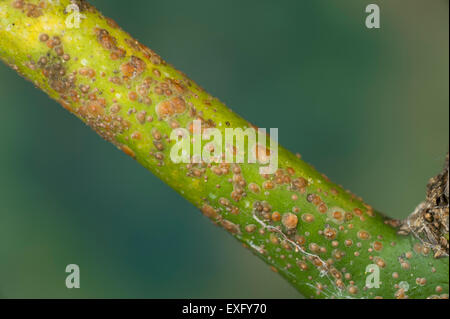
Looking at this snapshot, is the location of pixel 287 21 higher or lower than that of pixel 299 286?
higher

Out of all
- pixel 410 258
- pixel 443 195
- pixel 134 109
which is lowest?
pixel 410 258

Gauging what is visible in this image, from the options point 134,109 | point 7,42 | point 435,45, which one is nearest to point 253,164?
point 134,109

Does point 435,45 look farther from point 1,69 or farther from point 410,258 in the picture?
point 1,69

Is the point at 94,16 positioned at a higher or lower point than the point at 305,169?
higher
